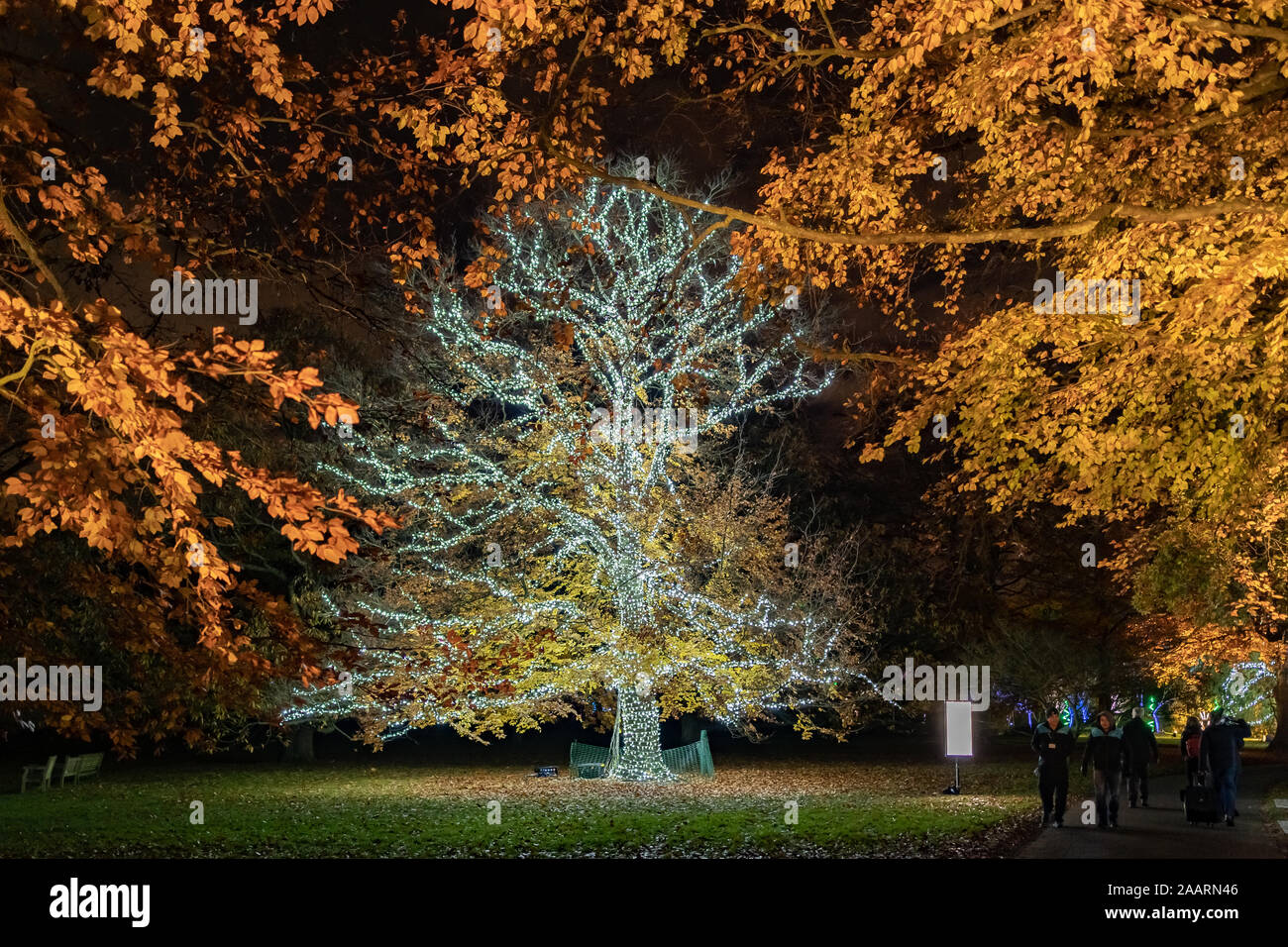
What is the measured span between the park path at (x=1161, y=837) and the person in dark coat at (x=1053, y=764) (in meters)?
0.27

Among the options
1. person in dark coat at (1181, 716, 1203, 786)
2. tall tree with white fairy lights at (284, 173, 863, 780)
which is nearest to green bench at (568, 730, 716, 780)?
tall tree with white fairy lights at (284, 173, 863, 780)

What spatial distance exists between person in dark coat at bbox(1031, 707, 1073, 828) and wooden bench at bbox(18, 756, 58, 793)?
18.1 meters

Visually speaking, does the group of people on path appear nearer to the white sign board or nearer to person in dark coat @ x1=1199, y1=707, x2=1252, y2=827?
person in dark coat @ x1=1199, y1=707, x2=1252, y2=827

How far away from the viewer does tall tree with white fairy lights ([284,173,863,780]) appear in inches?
938

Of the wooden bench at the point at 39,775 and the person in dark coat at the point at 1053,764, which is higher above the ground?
the person in dark coat at the point at 1053,764

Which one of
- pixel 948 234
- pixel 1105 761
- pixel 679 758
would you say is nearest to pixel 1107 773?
pixel 1105 761

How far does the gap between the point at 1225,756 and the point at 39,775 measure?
23244 mm

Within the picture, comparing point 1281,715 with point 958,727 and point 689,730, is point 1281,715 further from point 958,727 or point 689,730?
point 958,727

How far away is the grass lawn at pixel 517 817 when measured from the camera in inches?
603

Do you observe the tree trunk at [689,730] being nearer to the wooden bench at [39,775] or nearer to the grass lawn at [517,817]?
the grass lawn at [517,817]

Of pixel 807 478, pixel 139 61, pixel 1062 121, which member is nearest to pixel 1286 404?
pixel 1062 121

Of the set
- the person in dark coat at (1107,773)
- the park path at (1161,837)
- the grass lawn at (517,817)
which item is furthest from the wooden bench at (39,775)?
the person in dark coat at (1107,773)

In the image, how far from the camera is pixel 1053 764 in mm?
16562
